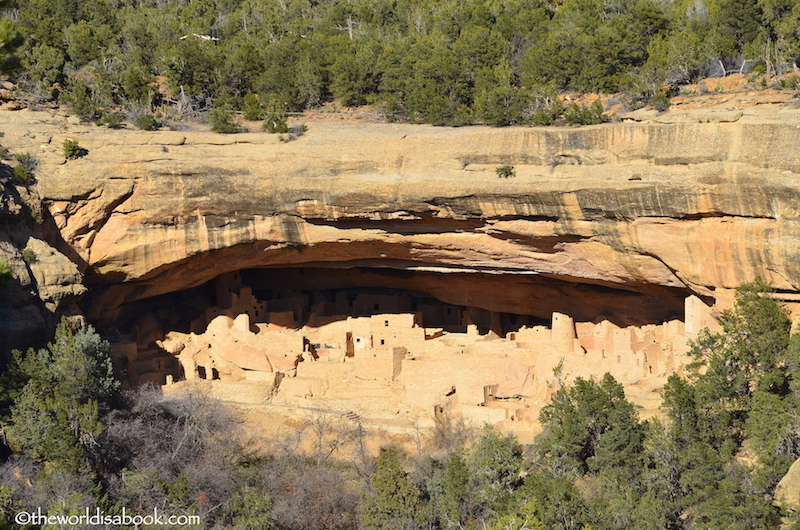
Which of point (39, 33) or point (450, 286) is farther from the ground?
point (39, 33)

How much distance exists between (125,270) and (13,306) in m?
3.73

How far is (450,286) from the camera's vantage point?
29.7 metres

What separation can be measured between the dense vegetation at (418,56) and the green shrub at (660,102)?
1.92 meters

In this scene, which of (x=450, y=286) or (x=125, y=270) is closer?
(x=125, y=270)

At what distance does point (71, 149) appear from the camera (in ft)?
81.7

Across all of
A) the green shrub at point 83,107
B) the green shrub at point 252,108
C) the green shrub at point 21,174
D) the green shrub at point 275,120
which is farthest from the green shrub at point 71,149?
the green shrub at point 252,108

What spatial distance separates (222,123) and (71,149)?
171 inches

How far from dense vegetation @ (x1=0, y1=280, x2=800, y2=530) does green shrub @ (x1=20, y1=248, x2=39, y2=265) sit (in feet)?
6.02

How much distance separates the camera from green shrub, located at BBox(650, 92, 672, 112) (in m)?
25.8

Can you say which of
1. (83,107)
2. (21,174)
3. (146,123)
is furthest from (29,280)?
(83,107)

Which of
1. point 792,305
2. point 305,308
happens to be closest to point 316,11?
point 305,308

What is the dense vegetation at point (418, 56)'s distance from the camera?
→ 95.6ft

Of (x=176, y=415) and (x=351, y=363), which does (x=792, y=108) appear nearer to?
(x=351, y=363)

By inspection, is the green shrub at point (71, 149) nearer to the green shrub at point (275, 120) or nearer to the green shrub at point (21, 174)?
the green shrub at point (21, 174)
